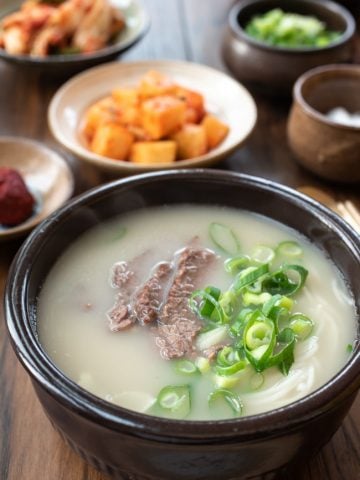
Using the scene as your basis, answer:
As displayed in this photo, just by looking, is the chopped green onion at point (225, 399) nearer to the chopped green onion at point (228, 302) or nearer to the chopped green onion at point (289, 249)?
the chopped green onion at point (228, 302)

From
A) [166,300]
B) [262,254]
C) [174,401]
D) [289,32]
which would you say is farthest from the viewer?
[289,32]

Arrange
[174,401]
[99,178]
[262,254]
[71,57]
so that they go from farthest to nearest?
1. [71,57]
2. [99,178]
3. [262,254]
4. [174,401]

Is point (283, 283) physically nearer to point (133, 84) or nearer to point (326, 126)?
point (326, 126)

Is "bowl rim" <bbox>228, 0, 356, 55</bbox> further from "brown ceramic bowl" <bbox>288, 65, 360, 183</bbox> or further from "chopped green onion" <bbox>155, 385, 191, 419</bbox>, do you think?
"chopped green onion" <bbox>155, 385, 191, 419</bbox>

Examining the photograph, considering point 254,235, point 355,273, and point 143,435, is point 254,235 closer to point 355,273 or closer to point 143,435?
point 355,273

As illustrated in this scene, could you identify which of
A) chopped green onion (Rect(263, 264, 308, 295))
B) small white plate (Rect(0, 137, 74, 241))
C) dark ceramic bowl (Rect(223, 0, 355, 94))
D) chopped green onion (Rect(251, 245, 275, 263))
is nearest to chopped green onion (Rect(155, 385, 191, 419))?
chopped green onion (Rect(263, 264, 308, 295))

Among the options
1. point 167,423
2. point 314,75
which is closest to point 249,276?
point 167,423

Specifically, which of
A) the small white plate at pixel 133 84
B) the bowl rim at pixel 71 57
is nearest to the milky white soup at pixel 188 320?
the small white plate at pixel 133 84

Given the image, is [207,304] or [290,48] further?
[290,48]
